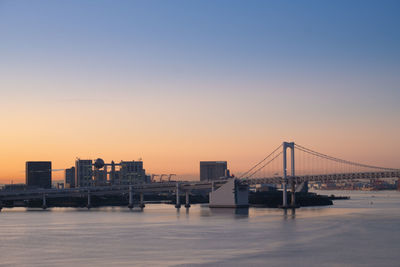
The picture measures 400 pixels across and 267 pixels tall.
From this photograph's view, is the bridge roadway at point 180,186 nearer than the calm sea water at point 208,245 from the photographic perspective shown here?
No

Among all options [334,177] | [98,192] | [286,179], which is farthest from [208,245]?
[98,192]

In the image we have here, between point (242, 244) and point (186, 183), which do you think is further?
point (186, 183)

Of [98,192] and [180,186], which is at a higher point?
[180,186]

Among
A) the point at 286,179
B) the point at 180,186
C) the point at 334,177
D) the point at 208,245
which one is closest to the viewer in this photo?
the point at 208,245

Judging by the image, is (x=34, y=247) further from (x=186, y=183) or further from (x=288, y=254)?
(x=186, y=183)

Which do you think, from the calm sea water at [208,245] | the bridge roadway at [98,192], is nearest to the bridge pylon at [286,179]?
the bridge roadway at [98,192]

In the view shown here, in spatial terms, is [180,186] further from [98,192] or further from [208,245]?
[208,245]

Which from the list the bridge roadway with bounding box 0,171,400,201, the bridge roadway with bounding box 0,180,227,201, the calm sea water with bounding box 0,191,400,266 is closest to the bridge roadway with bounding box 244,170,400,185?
the bridge roadway with bounding box 0,171,400,201

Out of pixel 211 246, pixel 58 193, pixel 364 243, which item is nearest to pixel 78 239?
pixel 211 246

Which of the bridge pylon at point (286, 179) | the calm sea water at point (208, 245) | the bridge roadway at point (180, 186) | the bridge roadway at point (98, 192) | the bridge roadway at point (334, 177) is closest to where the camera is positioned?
the calm sea water at point (208, 245)

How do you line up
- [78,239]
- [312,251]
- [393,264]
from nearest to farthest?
[393,264] < [312,251] < [78,239]

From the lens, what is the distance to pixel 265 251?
150 ft

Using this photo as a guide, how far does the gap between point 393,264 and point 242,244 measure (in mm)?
14754

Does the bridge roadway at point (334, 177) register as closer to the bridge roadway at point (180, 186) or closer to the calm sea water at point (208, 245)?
the bridge roadway at point (180, 186)
